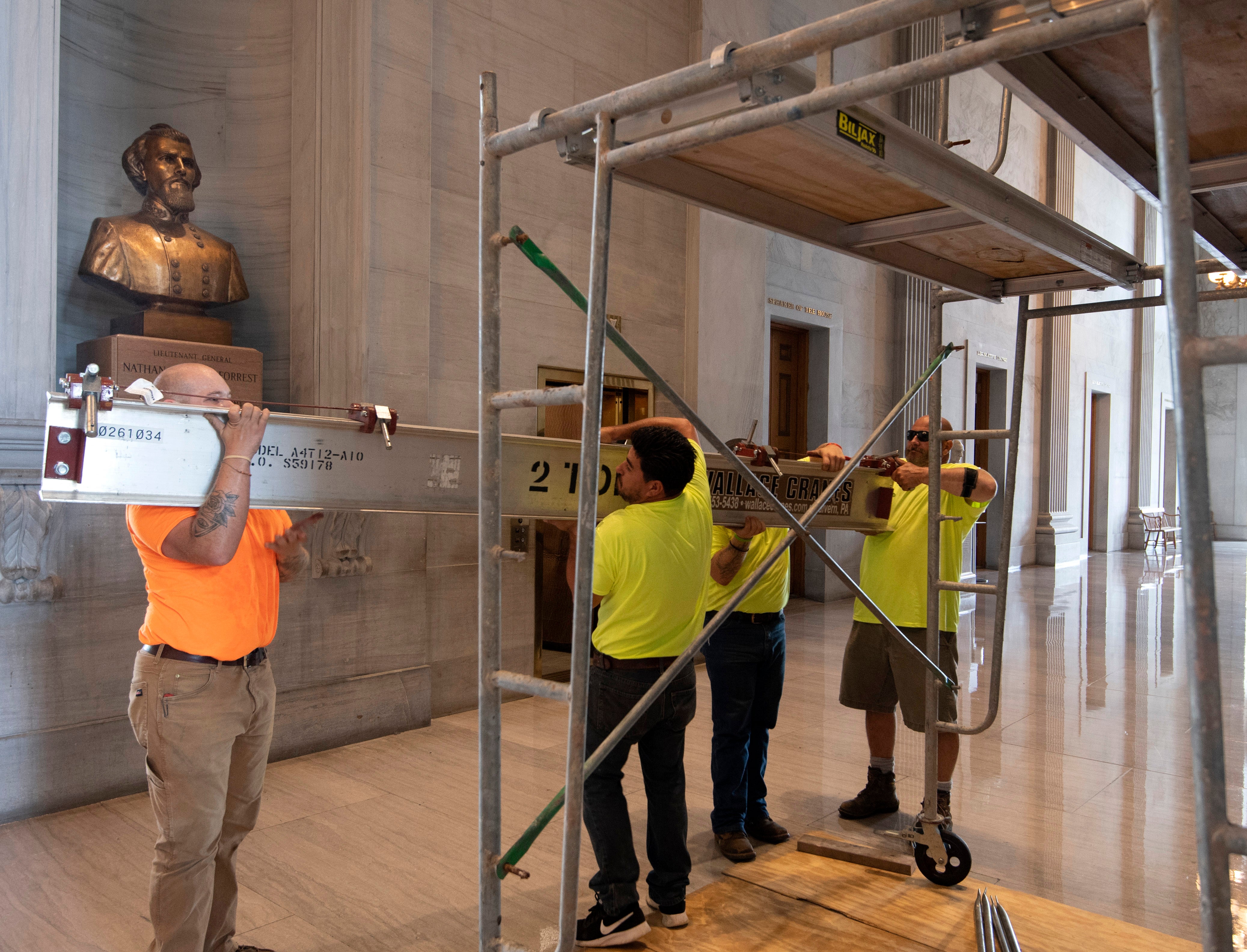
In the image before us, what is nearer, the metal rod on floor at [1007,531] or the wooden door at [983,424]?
the metal rod on floor at [1007,531]

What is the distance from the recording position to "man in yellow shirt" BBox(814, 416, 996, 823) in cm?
461

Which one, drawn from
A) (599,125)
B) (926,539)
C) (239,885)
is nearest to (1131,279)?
(926,539)

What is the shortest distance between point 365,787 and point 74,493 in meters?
3.37

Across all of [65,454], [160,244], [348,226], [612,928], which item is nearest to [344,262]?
[348,226]

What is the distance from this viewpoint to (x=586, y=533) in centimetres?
216

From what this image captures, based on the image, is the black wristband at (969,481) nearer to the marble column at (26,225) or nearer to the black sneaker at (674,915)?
the black sneaker at (674,915)

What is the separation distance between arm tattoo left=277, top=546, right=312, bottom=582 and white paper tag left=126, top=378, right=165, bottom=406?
37.6 inches

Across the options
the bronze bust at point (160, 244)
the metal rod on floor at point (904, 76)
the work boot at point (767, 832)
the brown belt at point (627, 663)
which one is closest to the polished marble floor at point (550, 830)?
the work boot at point (767, 832)

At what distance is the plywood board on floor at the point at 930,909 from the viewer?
133 inches

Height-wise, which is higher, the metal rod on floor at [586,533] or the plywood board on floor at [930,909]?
the metal rod on floor at [586,533]

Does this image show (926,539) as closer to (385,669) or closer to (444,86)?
(385,669)

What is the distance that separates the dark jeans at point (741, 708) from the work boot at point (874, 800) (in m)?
0.55

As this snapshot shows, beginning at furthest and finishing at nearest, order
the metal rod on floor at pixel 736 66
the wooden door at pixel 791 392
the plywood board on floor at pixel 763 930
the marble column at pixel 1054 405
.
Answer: the marble column at pixel 1054 405
the wooden door at pixel 791 392
the plywood board on floor at pixel 763 930
the metal rod on floor at pixel 736 66

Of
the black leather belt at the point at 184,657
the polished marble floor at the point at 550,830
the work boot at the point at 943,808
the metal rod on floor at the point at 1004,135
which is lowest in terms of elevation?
the polished marble floor at the point at 550,830
